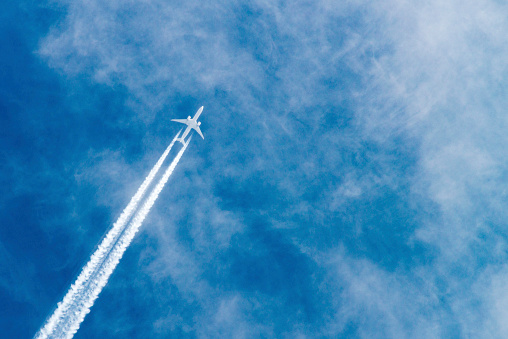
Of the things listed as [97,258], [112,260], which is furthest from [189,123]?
[97,258]

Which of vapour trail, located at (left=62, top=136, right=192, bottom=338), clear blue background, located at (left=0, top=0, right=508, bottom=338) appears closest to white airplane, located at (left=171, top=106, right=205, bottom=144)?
vapour trail, located at (left=62, top=136, right=192, bottom=338)

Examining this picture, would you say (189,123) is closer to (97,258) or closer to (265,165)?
(265,165)

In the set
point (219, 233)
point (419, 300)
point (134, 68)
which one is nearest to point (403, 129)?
point (419, 300)

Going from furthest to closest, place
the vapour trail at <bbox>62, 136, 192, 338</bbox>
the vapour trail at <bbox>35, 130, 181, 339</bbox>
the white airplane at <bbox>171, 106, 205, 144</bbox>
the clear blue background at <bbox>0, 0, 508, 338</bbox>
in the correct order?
the white airplane at <bbox>171, 106, 205, 144</bbox> < the clear blue background at <bbox>0, 0, 508, 338</bbox> < the vapour trail at <bbox>62, 136, 192, 338</bbox> < the vapour trail at <bbox>35, 130, 181, 339</bbox>

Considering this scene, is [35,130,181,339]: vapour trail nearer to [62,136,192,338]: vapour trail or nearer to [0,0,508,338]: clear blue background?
[62,136,192,338]: vapour trail

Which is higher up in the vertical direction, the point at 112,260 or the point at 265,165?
the point at 265,165

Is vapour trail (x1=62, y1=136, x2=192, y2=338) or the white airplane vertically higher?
the white airplane

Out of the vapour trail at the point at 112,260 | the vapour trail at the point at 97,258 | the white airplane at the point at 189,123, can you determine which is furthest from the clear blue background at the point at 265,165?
the vapour trail at the point at 112,260
